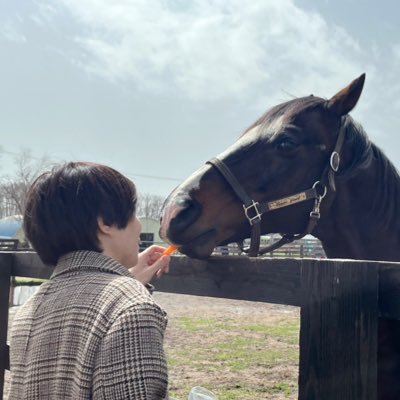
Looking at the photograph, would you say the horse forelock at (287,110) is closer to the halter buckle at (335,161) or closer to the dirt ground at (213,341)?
the halter buckle at (335,161)

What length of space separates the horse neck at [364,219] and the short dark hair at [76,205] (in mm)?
1725

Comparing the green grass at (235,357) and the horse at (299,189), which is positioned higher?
the horse at (299,189)

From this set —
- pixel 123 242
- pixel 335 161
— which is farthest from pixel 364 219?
pixel 123 242

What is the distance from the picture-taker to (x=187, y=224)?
2.45 m

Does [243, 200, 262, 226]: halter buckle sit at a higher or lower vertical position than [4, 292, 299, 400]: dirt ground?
higher

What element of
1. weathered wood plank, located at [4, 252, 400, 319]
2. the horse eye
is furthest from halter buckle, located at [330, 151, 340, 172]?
weathered wood plank, located at [4, 252, 400, 319]

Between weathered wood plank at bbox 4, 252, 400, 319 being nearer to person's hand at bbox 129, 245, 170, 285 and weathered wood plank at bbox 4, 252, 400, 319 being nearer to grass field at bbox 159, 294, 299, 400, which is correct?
person's hand at bbox 129, 245, 170, 285

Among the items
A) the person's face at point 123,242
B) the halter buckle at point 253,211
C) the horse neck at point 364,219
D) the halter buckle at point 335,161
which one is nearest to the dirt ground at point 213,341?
the horse neck at point 364,219

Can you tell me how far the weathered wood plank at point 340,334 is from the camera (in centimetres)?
135

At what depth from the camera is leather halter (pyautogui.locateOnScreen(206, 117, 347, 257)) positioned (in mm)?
2568

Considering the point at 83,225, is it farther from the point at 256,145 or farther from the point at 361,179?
the point at 361,179

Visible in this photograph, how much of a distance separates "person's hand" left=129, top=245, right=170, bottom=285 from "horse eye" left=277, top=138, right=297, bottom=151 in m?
1.07

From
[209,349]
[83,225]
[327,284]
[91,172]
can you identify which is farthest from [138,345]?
[209,349]

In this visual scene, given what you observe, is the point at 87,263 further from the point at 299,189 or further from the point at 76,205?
the point at 299,189
